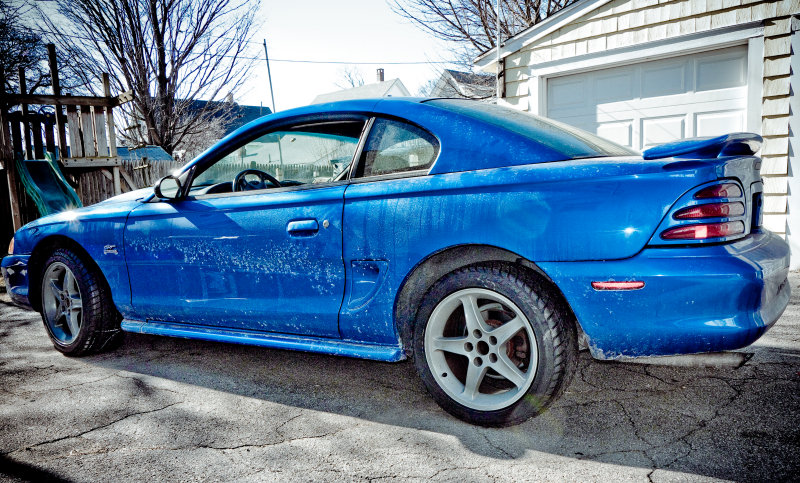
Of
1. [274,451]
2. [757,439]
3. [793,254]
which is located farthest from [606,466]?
[793,254]

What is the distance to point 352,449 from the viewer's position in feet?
7.47

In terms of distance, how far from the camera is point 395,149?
2639 millimetres

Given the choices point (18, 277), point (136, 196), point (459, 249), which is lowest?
point (18, 277)

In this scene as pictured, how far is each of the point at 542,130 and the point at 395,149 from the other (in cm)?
66

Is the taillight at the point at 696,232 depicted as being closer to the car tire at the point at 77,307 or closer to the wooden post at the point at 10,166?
the car tire at the point at 77,307

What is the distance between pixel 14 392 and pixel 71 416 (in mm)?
616

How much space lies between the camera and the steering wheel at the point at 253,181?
3229mm

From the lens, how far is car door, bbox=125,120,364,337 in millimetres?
2705

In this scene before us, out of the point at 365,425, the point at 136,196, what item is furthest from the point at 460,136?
the point at 136,196

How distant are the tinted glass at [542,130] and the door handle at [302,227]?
78 cm

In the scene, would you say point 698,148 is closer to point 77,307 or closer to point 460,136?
point 460,136

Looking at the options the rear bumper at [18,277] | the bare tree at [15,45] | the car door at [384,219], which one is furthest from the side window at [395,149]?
the bare tree at [15,45]

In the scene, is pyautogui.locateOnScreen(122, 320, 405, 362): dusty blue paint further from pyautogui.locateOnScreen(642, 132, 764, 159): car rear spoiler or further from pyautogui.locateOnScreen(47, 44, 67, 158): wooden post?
pyautogui.locateOnScreen(47, 44, 67, 158): wooden post

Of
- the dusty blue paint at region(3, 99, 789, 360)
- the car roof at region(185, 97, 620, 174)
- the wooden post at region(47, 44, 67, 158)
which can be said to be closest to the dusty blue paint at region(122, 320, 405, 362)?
the dusty blue paint at region(3, 99, 789, 360)
